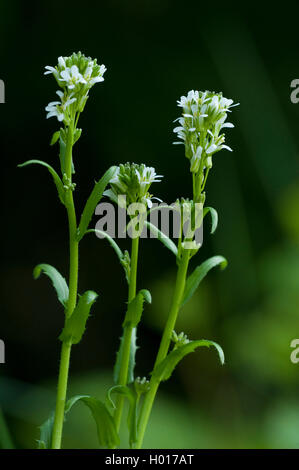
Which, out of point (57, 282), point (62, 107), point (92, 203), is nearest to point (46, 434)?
point (57, 282)

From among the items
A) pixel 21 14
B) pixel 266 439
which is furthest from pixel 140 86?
pixel 266 439

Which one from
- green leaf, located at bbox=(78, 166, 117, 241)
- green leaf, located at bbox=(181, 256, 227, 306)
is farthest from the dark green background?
green leaf, located at bbox=(78, 166, 117, 241)

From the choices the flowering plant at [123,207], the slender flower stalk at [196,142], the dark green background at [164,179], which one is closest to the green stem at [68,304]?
the flowering plant at [123,207]

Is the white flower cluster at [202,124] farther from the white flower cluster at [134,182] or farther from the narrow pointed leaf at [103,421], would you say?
the narrow pointed leaf at [103,421]

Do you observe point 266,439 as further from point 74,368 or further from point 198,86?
point 198,86
